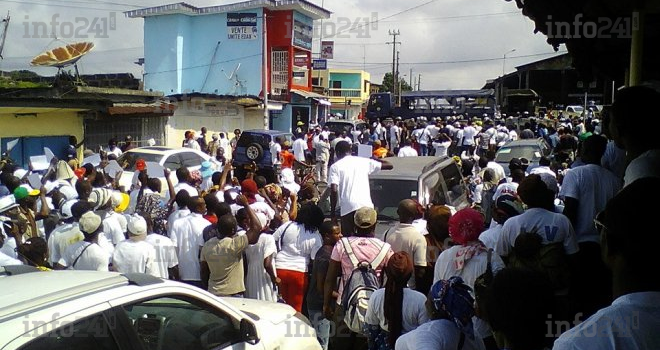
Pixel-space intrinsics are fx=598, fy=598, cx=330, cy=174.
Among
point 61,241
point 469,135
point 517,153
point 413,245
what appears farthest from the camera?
→ point 469,135

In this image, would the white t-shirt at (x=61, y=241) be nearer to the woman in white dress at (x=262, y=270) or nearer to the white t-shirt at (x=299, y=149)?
the woman in white dress at (x=262, y=270)

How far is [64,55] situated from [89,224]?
45.9 ft

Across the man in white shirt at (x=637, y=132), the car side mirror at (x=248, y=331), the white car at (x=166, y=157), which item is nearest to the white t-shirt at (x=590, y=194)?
the man in white shirt at (x=637, y=132)

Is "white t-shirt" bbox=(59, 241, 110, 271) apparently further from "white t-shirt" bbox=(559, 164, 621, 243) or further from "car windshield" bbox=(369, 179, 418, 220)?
"white t-shirt" bbox=(559, 164, 621, 243)

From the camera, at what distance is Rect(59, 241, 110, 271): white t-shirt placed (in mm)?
5035

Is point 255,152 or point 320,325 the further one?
point 255,152

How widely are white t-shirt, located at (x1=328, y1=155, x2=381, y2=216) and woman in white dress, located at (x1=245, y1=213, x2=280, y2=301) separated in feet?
4.87

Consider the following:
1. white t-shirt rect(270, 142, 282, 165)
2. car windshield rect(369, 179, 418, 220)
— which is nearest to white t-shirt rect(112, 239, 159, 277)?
car windshield rect(369, 179, 418, 220)

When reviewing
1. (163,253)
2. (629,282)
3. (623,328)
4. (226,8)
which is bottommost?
(163,253)

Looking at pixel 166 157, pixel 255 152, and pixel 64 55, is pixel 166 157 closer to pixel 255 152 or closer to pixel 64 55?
pixel 255 152

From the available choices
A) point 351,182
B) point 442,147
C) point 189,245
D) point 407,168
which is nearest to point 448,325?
point 189,245

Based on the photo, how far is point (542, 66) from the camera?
2773 centimetres

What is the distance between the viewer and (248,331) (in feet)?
13.2

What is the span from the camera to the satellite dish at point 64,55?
670 inches
